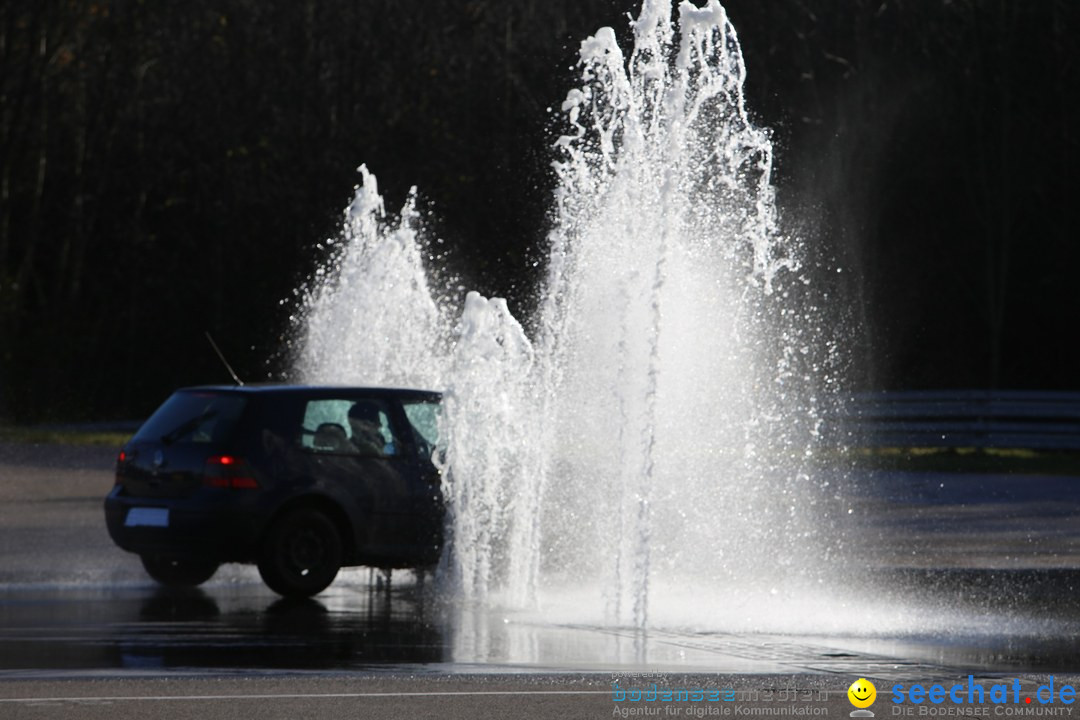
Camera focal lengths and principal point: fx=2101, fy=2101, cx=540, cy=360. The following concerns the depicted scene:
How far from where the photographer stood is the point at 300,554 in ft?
47.2

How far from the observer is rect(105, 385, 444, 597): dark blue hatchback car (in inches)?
559

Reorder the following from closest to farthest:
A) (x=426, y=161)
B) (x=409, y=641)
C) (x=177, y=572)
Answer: (x=409, y=641)
(x=177, y=572)
(x=426, y=161)

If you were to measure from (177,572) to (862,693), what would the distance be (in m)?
7.17

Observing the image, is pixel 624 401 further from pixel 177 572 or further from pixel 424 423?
pixel 177 572

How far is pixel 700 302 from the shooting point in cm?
1617

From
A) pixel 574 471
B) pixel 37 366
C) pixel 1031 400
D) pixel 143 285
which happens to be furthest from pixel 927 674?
pixel 143 285

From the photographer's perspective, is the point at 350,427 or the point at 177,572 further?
the point at 177,572

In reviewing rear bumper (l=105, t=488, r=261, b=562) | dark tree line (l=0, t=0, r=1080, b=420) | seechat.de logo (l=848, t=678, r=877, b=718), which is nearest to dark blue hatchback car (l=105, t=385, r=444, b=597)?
rear bumper (l=105, t=488, r=261, b=562)

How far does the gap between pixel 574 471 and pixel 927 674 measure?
7566mm

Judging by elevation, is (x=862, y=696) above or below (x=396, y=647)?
below

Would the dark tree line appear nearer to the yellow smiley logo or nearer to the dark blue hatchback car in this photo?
the dark blue hatchback car

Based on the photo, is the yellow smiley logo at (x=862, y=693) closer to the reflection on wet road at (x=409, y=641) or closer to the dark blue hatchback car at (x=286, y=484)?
the reflection on wet road at (x=409, y=641)

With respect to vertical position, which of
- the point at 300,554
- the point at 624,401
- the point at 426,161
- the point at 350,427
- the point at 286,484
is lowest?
the point at 300,554

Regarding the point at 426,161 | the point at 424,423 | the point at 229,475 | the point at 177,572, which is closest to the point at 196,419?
the point at 229,475
